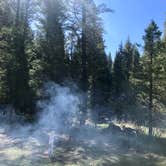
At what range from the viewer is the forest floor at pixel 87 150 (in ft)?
46.8

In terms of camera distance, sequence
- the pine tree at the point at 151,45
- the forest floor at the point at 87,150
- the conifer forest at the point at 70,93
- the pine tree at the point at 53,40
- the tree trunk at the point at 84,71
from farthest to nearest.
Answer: the pine tree at the point at 53,40
the tree trunk at the point at 84,71
the pine tree at the point at 151,45
the conifer forest at the point at 70,93
the forest floor at the point at 87,150

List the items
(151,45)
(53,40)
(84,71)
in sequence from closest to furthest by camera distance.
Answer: (151,45) < (84,71) < (53,40)

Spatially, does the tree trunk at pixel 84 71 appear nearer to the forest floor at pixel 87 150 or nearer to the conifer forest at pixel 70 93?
the conifer forest at pixel 70 93

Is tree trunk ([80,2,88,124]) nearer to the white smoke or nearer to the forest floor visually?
the white smoke

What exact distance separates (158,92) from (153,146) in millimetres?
4995

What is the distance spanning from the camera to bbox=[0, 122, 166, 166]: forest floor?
14273mm

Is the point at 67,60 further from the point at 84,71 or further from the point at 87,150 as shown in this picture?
the point at 87,150

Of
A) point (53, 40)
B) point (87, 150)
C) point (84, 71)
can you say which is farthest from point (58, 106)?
point (87, 150)

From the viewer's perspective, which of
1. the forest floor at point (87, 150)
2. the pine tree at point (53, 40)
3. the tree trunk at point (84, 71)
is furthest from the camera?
the pine tree at point (53, 40)

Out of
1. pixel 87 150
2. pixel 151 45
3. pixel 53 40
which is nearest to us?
pixel 87 150

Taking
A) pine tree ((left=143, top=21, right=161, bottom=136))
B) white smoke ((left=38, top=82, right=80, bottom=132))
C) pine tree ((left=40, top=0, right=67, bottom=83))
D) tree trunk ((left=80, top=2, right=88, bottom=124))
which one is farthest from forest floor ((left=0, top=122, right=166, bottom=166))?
pine tree ((left=40, top=0, right=67, bottom=83))

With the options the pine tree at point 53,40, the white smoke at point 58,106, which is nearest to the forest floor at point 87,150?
the white smoke at point 58,106

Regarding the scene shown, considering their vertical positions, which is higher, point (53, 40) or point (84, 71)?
point (53, 40)

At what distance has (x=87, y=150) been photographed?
16.1 m
